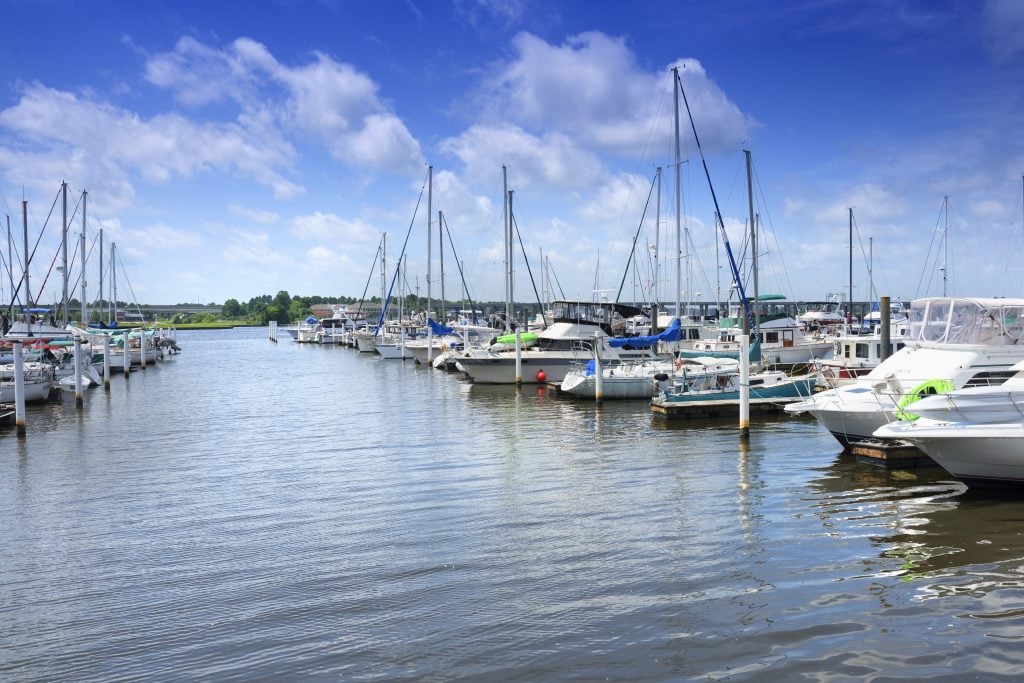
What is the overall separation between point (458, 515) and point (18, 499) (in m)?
10.0

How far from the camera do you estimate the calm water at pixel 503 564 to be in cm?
901

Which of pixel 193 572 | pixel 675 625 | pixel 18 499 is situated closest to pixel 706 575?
pixel 675 625

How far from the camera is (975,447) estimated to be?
1541 cm

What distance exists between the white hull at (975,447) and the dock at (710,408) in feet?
40.8

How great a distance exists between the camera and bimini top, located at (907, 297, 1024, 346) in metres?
21.4

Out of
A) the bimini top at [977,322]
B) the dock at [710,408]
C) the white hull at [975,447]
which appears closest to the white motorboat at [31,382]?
the dock at [710,408]

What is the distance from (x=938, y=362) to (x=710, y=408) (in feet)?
29.4

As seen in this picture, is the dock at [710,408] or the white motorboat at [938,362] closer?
the white motorboat at [938,362]

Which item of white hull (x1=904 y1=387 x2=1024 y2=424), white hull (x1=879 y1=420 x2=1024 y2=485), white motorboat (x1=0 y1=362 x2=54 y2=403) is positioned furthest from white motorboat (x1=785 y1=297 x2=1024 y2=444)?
white motorboat (x1=0 y1=362 x2=54 y2=403)

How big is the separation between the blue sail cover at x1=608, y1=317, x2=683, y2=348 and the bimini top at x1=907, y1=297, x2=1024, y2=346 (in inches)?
913

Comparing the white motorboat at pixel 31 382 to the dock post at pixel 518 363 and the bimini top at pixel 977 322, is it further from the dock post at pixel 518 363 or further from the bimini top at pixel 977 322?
the bimini top at pixel 977 322

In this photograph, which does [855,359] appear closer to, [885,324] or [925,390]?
[885,324]

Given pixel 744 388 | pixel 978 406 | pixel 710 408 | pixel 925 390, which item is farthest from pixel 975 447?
pixel 710 408

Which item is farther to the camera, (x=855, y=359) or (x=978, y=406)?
(x=855, y=359)
